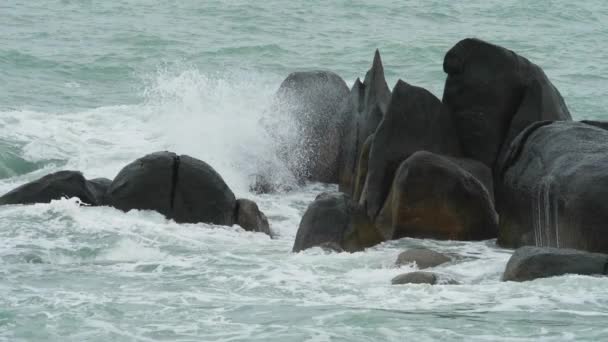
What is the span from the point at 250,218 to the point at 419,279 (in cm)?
307

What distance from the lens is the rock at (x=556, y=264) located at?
905 centimetres

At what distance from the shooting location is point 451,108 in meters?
12.5

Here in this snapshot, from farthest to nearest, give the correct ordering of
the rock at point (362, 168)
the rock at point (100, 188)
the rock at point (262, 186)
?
the rock at point (262, 186) < the rock at point (362, 168) < the rock at point (100, 188)

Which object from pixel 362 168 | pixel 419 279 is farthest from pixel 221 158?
pixel 419 279

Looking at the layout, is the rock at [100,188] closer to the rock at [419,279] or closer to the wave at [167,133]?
the wave at [167,133]

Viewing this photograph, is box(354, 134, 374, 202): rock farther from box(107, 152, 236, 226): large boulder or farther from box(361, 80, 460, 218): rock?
box(107, 152, 236, 226): large boulder

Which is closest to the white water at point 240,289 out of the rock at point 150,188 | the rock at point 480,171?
the rock at point 150,188

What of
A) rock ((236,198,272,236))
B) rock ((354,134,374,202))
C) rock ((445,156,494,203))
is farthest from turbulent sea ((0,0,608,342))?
rock ((445,156,494,203))

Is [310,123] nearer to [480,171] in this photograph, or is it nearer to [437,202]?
[480,171]

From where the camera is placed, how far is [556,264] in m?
9.09

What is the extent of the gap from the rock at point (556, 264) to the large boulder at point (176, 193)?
3.62 metres

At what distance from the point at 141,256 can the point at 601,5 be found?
92.3 feet

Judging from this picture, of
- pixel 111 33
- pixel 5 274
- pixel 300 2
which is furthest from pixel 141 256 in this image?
pixel 300 2

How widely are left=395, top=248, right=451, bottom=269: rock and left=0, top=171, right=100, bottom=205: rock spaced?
355cm
